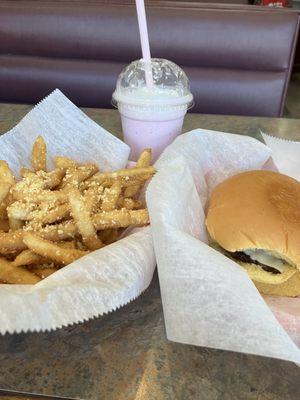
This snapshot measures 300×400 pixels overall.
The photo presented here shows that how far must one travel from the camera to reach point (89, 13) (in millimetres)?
2549

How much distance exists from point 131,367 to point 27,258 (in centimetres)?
31

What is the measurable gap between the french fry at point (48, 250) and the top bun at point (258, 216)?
0.38 m

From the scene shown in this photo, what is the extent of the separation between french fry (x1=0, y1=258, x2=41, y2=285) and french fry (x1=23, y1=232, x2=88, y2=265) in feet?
0.16

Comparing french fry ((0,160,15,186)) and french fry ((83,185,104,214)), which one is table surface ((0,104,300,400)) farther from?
french fry ((0,160,15,186))

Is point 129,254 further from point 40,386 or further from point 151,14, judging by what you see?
point 151,14

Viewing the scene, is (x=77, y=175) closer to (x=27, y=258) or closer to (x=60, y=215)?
(x=60, y=215)

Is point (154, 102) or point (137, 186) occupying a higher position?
point (154, 102)

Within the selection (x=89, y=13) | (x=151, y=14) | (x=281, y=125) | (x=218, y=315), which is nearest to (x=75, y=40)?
(x=89, y=13)

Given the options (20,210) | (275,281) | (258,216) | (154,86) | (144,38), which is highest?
(144,38)

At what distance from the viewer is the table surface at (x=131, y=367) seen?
827 millimetres

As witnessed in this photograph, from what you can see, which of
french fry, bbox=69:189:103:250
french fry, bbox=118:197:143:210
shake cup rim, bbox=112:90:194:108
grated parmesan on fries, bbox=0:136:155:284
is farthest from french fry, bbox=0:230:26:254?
shake cup rim, bbox=112:90:194:108

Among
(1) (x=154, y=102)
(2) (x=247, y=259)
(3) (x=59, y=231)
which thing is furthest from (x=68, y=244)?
(1) (x=154, y=102)

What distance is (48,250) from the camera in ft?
3.08

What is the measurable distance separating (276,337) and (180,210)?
350mm
